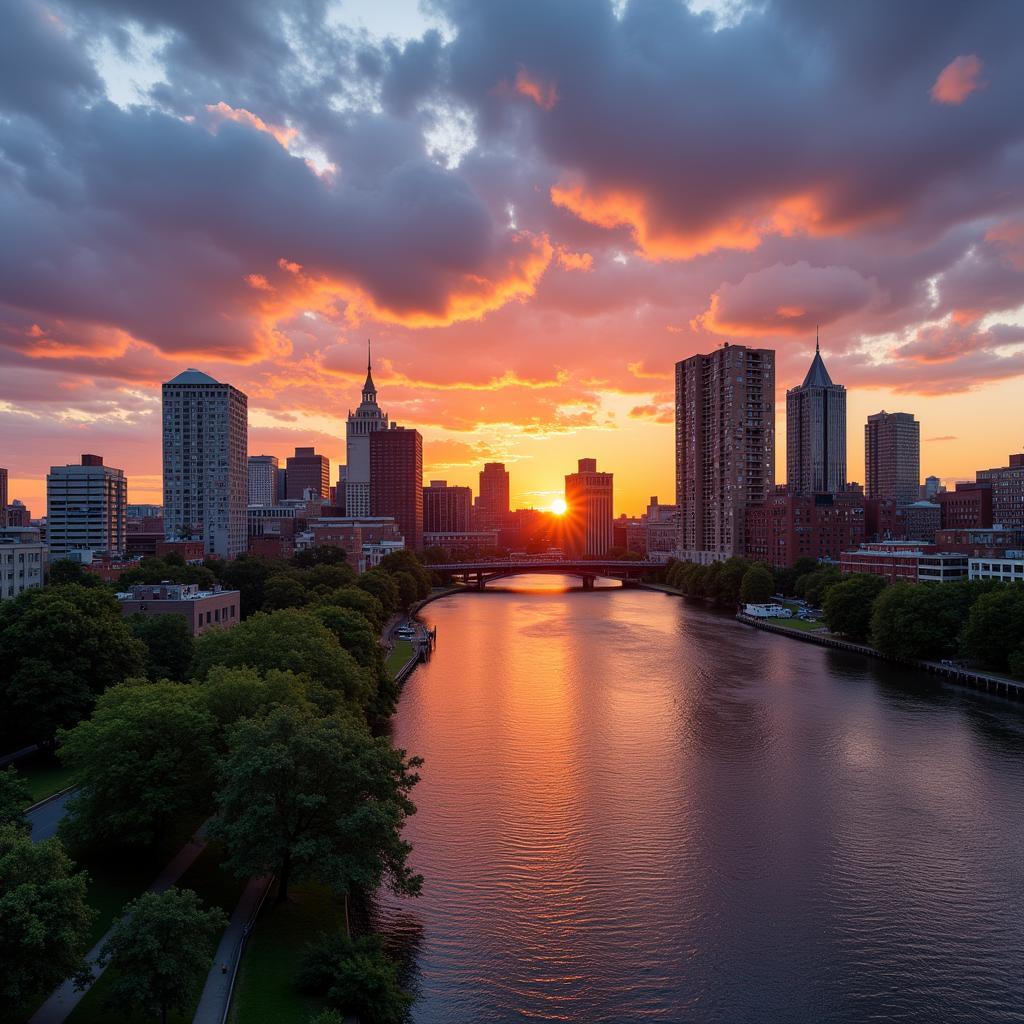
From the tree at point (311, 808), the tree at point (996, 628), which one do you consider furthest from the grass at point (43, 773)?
the tree at point (996, 628)

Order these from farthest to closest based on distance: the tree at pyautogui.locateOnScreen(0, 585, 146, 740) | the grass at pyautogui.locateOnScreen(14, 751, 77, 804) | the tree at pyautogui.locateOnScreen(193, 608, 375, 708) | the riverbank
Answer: the riverbank, the tree at pyautogui.locateOnScreen(193, 608, 375, 708), the tree at pyautogui.locateOnScreen(0, 585, 146, 740), the grass at pyautogui.locateOnScreen(14, 751, 77, 804)

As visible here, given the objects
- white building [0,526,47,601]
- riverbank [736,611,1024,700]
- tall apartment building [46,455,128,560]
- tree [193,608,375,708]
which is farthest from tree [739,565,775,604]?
tall apartment building [46,455,128,560]

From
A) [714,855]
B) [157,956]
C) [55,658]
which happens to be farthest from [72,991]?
[55,658]

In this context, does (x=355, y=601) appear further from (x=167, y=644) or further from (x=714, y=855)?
(x=714, y=855)

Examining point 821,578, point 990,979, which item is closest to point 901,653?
point 821,578

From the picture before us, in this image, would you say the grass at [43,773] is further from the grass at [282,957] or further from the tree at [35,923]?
the tree at [35,923]

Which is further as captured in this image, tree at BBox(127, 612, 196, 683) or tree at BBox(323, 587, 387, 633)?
tree at BBox(323, 587, 387, 633)

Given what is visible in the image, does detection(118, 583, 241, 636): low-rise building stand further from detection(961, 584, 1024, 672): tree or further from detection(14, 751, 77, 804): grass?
detection(961, 584, 1024, 672): tree
